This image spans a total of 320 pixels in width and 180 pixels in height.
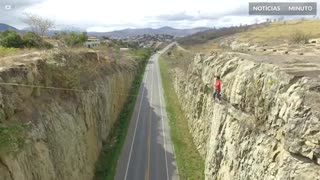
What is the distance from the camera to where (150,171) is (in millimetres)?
35781

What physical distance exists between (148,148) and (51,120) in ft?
63.7

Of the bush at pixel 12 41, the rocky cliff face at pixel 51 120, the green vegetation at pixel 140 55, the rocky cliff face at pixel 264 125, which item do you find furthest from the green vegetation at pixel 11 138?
the green vegetation at pixel 140 55

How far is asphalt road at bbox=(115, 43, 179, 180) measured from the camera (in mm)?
35250

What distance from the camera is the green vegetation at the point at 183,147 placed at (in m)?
34.9

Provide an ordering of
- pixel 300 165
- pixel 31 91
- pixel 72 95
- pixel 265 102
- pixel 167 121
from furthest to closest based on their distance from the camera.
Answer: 1. pixel 167 121
2. pixel 72 95
3. pixel 31 91
4. pixel 265 102
5. pixel 300 165

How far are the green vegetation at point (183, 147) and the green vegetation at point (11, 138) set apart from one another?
716 inches

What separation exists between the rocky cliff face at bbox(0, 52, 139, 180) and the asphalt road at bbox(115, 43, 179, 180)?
11.6ft

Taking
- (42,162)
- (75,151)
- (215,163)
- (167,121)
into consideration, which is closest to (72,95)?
(75,151)

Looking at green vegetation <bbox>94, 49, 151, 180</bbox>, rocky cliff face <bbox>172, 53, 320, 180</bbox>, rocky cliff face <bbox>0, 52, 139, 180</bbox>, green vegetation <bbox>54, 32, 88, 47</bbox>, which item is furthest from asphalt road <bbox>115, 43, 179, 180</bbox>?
green vegetation <bbox>54, 32, 88, 47</bbox>

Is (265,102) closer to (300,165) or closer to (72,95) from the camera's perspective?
(300,165)

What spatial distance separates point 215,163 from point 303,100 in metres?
12.2

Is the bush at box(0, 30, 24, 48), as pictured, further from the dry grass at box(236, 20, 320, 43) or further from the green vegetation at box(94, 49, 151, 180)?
the dry grass at box(236, 20, 320, 43)

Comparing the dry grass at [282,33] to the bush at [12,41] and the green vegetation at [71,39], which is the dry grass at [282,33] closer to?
the green vegetation at [71,39]

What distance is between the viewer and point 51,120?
2439 centimetres
